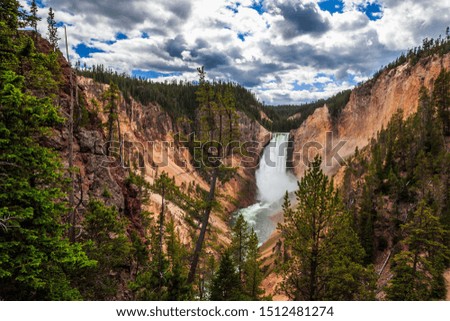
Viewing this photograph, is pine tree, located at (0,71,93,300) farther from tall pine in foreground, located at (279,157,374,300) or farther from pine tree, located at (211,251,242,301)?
pine tree, located at (211,251,242,301)

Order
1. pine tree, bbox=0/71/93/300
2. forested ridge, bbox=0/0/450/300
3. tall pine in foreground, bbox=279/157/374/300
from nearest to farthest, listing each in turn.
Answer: pine tree, bbox=0/71/93/300 < forested ridge, bbox=0/0/450/300 < tall pine in foreground, bbox=279/157/374/300

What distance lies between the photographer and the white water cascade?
75.3 m

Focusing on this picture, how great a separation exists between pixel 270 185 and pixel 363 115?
129 ft

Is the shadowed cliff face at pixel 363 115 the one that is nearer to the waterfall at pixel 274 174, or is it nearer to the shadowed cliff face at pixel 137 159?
the waterfall at pixel 274 174

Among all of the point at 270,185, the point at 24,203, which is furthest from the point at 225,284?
the point at 270,185

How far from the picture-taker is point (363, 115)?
8825 cm

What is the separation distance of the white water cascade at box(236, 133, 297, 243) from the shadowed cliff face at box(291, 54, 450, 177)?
5546mm

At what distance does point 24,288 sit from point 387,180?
45113 mm

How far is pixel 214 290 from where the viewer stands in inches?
639

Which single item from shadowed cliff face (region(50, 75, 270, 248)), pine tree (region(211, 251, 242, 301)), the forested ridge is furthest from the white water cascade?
the forested ridge

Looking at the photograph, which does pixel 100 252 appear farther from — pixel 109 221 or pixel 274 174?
pixel 274 174

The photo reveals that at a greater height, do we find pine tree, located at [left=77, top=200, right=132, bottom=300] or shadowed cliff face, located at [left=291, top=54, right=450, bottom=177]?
shadowed cliff face, located at [left=291, top=54, right=450, bottom=177]
